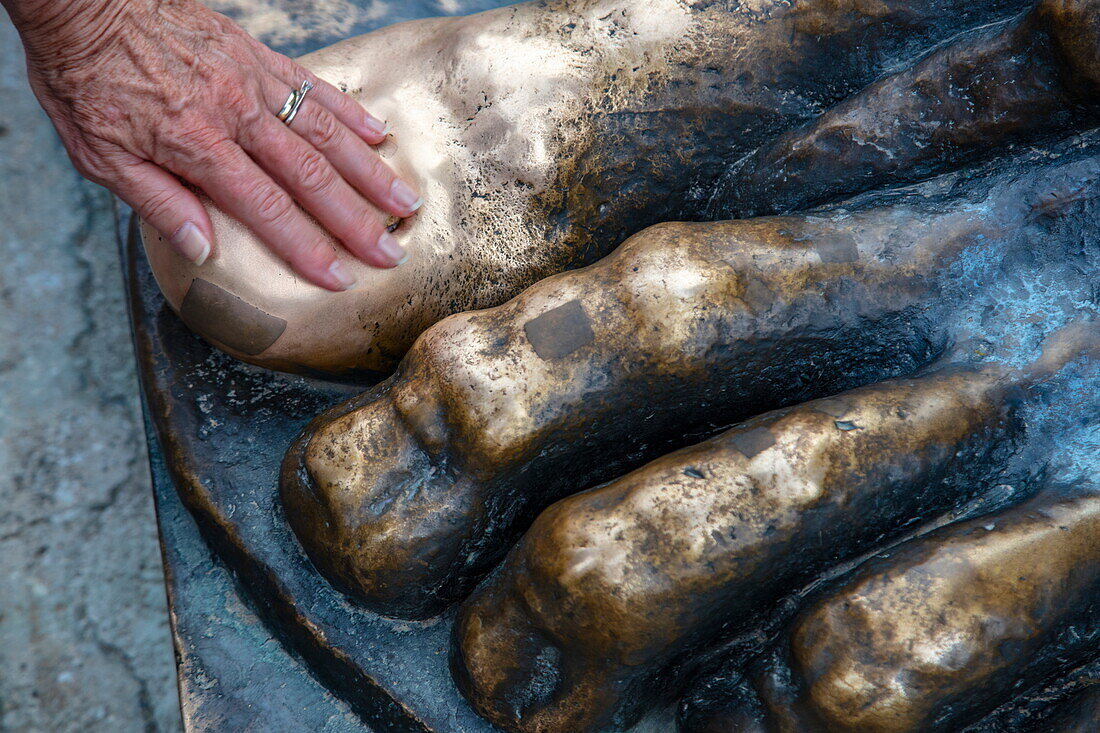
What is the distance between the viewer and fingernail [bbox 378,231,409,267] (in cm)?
113

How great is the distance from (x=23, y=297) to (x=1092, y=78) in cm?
161

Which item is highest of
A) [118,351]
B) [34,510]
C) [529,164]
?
[529,164]

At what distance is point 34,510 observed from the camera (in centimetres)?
142

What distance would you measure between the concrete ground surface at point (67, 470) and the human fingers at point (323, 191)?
0.63 m

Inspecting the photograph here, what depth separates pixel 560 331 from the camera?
3.05 ft

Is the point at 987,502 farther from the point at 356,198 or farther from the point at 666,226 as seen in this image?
the point at 356,198

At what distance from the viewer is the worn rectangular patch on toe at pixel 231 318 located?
1095 millimetres

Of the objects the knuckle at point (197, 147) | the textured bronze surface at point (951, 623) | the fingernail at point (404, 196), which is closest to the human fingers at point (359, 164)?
the fingernail at point (404, 196)

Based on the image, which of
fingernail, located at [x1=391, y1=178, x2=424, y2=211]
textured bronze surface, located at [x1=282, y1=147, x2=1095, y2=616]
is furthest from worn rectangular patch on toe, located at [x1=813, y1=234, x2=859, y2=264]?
fingernail, located at [x1=391, y1=178, x2=424, y2=211]

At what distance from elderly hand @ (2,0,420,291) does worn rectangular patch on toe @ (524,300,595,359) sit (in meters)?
0.28

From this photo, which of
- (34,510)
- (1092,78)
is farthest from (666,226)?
(34,510)

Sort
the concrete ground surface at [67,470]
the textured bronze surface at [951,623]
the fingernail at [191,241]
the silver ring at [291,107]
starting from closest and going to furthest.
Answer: the textured bronze surface at [951,623] → the fingernail at [191,241] → the silver ring at [291,107] → the concrete ground surface at [67,470]

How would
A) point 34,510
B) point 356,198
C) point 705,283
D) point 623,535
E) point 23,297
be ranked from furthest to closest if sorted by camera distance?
point 23,297 < point 34,510 < point 356,198 < point 705,283 < point 623,535

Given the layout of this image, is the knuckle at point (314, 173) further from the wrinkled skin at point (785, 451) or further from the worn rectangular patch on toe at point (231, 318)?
the wrinkled skin at point (785, 451)
